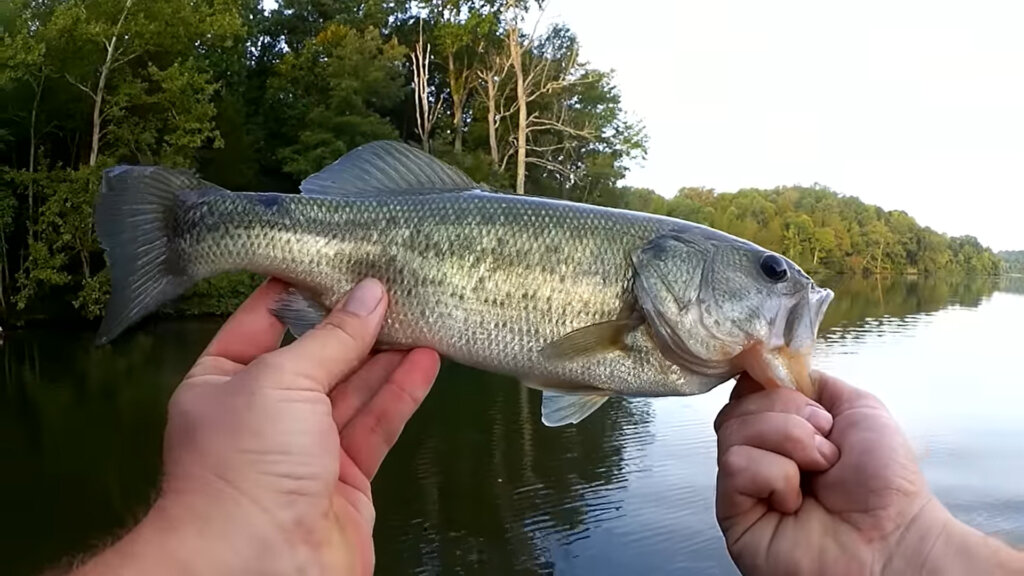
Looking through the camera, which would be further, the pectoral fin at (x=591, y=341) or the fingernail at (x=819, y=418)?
the pectoral fin at (x=591, y=341)

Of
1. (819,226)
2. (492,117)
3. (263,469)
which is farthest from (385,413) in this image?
(819,226)

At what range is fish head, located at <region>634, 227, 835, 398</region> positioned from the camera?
241 cm

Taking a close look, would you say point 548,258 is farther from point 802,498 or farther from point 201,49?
point 201,49

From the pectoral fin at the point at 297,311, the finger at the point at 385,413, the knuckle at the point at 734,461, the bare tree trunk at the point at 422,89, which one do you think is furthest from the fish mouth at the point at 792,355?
the bare tree trunk at the point at 422,89

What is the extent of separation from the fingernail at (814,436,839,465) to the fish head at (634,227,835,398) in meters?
0.23

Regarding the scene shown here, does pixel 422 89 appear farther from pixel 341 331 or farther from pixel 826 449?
pixel 826 449

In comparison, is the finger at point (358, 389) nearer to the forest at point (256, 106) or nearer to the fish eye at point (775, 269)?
the fish eye at point (775, 269)

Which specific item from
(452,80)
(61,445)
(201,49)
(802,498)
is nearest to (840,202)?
(452,80)

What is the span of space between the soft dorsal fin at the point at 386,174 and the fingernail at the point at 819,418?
134cm

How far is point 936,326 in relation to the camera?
Answer: 40.9m

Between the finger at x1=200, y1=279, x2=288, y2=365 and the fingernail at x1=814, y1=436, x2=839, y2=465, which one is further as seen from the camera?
the finger at x1=200, y1=279, x2=288, y2=365

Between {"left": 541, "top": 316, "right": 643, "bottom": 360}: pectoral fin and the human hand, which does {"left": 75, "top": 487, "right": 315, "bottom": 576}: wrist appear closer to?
the human hand

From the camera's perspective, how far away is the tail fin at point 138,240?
8.28ft

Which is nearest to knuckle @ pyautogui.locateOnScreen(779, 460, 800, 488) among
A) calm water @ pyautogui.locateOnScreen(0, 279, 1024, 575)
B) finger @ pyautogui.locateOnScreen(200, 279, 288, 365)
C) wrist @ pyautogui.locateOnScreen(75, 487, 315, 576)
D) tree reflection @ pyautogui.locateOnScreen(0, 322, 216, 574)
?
wrist @ pyautogui.locateOnScreen(75, 487, 315, 576)
